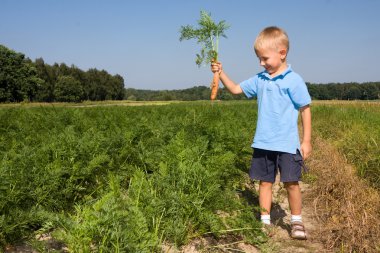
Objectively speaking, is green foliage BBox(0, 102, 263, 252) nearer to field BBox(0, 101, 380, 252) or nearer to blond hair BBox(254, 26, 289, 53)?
field BBox(0, 101, 380, 252)

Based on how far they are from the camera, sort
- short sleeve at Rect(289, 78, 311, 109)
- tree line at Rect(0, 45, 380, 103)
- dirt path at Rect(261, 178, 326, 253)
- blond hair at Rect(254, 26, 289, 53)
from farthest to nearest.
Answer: tree line at Rect(0, 45, 380, 103), short sleeve at Rect(289, 78, 311, 109), blond hair at Rect(254, 26, 289, 53), dirt path at Rect(261, 178, 326, 253)

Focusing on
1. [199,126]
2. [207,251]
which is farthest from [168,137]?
[207,251]

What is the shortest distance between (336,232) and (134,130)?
346 cm

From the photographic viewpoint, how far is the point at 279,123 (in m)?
3.63

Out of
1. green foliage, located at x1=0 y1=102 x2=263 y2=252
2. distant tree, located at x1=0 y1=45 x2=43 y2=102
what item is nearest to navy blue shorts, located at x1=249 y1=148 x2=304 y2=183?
green foliage, located at x1=0 y1=102 x2=263 y2=252

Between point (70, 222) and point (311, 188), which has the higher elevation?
point (70, 222)

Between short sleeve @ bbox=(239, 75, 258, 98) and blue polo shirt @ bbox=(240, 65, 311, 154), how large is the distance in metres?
0.14

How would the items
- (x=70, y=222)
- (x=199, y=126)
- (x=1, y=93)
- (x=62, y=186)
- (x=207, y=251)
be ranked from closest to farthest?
(x=70, y=222) → (x=207, y=251) → (x=62, y=186) → (x=199, y=126) → (x=1, y=93)

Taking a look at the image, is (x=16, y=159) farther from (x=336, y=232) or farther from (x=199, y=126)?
(x=199, y=126)

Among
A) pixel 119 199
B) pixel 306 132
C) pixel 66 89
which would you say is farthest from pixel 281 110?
pixel 66 89

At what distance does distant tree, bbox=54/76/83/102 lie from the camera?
83875mm

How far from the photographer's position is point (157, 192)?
3338 millimetres

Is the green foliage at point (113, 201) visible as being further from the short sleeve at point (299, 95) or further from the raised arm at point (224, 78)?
the short sleeve at point (299, 95)

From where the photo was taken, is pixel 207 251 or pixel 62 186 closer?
pixel 207 251
